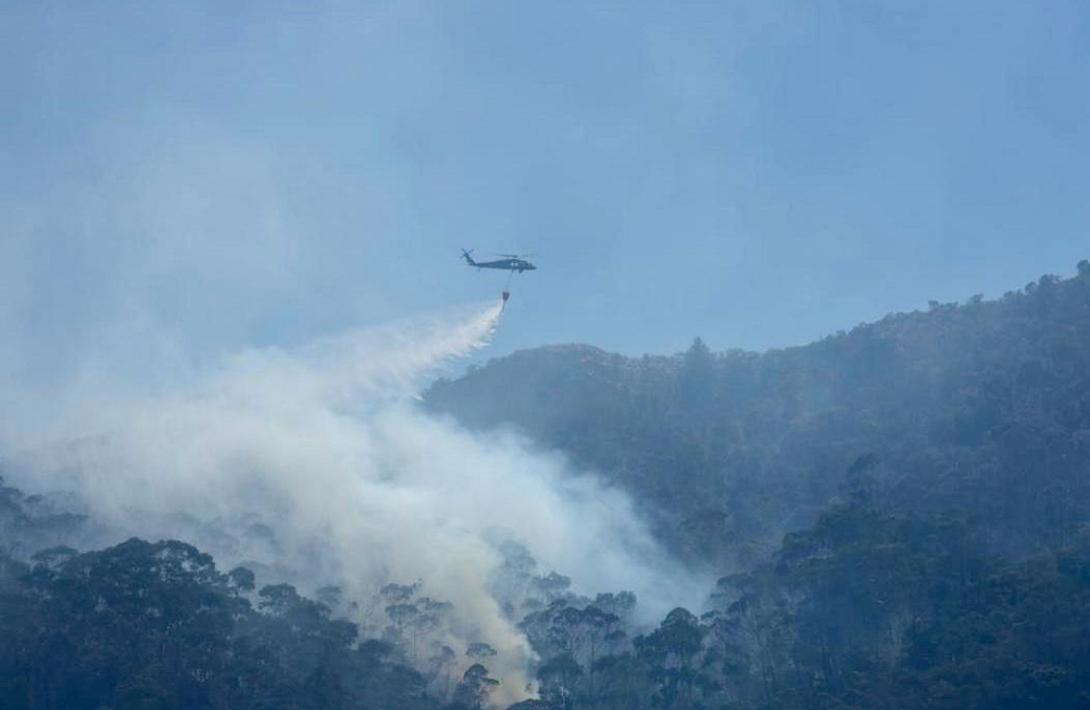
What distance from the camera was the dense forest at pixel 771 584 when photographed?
235 feet

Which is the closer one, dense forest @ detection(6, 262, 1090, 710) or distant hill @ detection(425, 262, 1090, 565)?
dense forest @ detection(6, 262, 1090, 710)

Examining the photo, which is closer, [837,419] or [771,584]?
[771,584]

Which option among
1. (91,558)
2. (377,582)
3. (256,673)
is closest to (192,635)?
(256,673)

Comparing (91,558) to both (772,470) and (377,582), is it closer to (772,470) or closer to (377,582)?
(377,582)

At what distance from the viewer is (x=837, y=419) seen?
12069cm

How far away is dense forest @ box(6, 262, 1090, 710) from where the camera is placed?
71688mm

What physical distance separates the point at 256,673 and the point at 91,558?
1937 cm

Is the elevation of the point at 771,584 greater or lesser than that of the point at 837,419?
lesser

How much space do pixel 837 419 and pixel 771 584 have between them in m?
37.6

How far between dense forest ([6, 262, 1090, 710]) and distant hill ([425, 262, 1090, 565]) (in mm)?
315

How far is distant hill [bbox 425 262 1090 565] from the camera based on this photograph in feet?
313

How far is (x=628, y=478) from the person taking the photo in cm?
12269

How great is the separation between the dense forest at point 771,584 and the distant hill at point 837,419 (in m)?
0.31

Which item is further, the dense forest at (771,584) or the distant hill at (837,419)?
the distant hill at (837,419)
